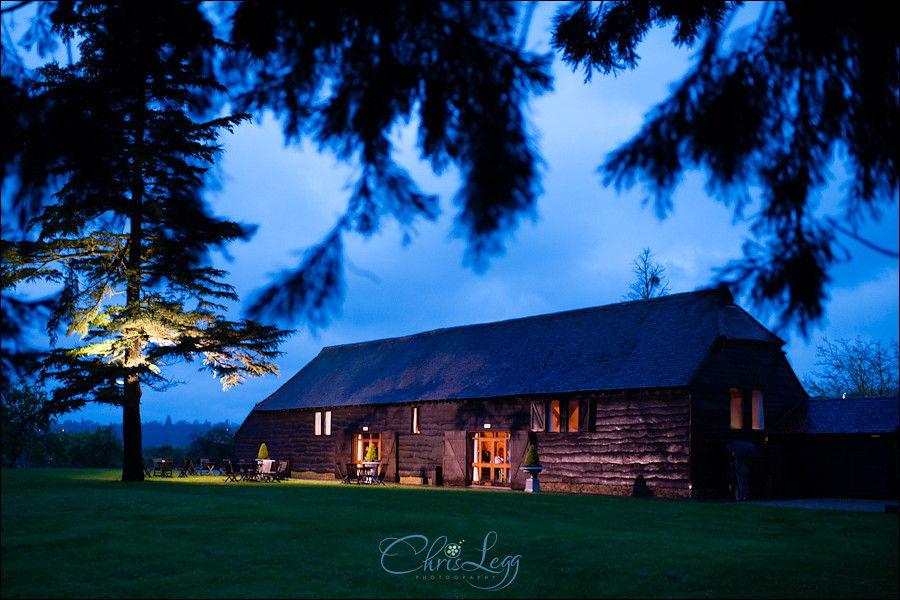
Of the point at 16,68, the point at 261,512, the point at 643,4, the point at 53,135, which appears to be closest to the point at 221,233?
the point at 53,135

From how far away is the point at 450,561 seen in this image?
10.9 meters

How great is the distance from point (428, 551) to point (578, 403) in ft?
49.9

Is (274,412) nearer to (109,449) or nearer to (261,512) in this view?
(109,449)

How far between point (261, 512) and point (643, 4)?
535 inches

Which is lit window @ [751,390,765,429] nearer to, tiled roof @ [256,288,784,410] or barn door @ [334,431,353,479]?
tiled roof @ [256,288,784,410]

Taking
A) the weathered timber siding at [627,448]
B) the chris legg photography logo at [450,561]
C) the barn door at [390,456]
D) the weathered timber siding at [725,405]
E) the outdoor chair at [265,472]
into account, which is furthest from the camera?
the barn door at [390,456]

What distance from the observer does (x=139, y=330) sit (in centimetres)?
2264

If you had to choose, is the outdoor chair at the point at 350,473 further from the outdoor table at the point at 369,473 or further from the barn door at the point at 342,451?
the barn door at the point at 342,451

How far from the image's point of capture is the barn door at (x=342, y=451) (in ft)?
115

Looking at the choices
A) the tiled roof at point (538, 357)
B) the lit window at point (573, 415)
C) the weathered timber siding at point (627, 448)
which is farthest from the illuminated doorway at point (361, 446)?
the lit window at point (573, 415)

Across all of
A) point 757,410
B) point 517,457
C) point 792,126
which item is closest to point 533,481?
point 517,457

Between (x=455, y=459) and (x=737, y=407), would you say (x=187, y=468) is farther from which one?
(x=737, y=407)

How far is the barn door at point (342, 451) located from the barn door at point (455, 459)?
6.75 meters

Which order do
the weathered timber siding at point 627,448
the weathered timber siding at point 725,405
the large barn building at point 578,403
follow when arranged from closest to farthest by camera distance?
the weathered timber siding at point 627,448, the weathered timber siding at point 725,405, the large barn building at point 578,403
